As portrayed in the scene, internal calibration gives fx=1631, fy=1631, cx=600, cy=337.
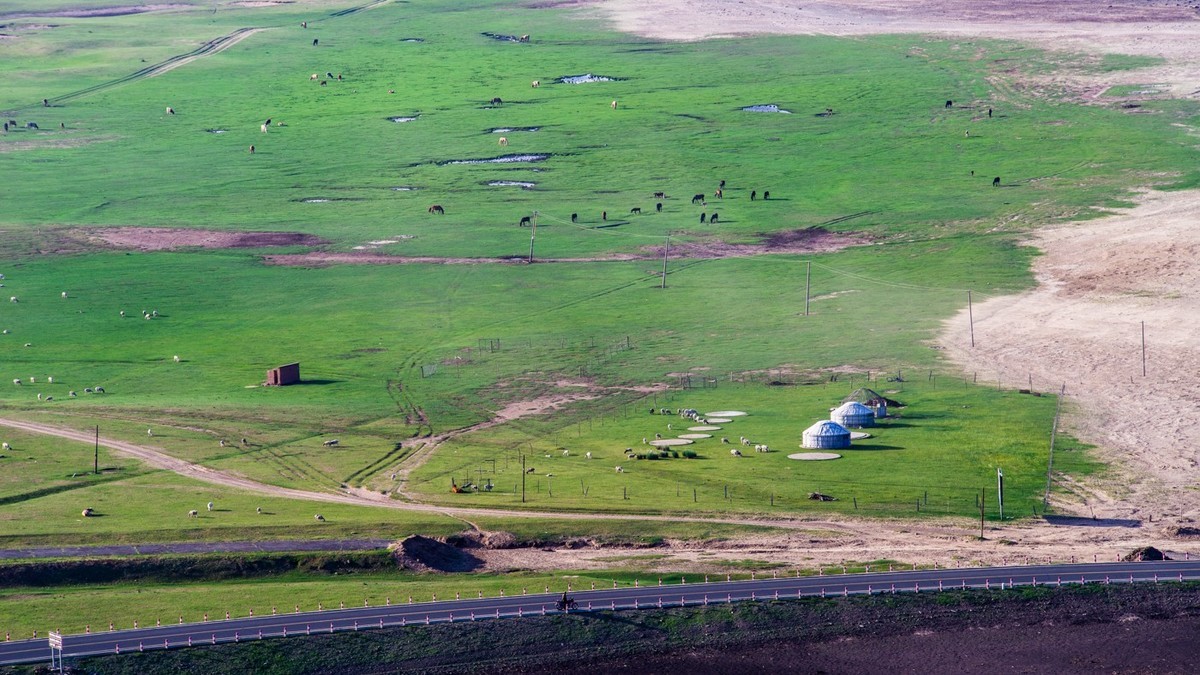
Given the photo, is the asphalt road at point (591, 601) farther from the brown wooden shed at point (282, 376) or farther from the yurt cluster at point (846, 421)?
the brown wooden shed at point (282, 376)

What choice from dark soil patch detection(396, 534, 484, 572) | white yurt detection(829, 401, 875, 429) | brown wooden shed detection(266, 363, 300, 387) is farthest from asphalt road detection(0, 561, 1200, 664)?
brown wooden shed detection(266, 363, 300, 387)

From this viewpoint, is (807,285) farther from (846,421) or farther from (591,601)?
(591,601)

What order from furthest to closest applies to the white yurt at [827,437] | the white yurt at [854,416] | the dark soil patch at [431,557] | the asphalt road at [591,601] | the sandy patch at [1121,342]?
1. the white yurt at [854,416]
2. the white yurt at [827,437]
3. the sandy patch at [1121,342]
4. the dark soil patch at [431,557]
5. the asphalt road at [591,601]

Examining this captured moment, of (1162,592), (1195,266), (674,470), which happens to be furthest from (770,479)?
(1195,266)

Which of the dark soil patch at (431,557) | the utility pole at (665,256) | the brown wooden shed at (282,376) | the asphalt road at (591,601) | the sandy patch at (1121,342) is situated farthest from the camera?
the utility pole at (665,256)

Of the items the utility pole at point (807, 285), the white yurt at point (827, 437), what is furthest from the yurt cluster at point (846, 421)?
the utility pole at point (807, 285)

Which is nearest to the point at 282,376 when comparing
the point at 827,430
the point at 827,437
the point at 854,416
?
the point at 854,416
